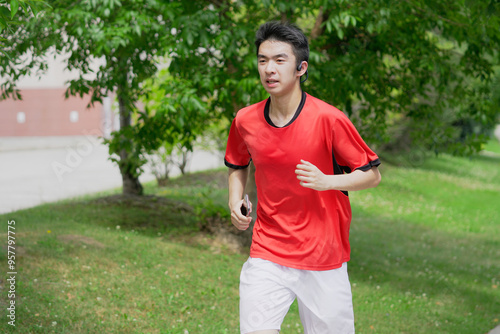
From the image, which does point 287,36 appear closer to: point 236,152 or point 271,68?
point 271,68

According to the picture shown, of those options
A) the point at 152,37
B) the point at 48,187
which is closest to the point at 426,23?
the point at 152,37

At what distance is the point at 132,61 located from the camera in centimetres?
807

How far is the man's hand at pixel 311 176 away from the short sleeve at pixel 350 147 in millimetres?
244

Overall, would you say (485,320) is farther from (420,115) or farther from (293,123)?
(293,123)

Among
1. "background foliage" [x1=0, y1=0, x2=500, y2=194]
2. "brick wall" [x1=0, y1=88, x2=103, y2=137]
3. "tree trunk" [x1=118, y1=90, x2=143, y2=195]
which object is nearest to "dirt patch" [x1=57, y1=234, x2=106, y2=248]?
"background foliage" [x1=0, y1=0, x2=500, y2=194]

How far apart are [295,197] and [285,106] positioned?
48 centimetres

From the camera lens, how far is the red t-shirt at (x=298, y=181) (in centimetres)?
313

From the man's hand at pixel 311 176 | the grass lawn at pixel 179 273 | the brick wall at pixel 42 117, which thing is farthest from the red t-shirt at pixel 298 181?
the brick wall at pixel 42 117

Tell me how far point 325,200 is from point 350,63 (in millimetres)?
4453

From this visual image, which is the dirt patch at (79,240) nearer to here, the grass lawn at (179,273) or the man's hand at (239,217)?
the grass lawn at (179,273)

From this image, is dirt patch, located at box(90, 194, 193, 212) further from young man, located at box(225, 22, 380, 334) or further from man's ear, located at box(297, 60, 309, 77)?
man's ear, located at box(297, 60, 309, 77)

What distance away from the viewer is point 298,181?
3.21 m

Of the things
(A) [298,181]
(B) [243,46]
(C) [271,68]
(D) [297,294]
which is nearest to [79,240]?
(B) [243,46]

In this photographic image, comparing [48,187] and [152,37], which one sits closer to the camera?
[152,37]
